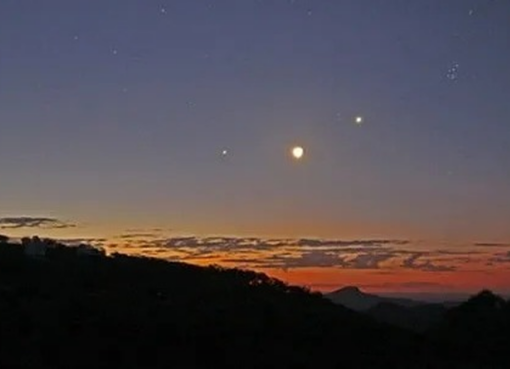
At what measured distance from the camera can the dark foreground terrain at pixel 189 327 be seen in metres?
23.1

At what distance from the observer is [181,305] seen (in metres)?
30.1

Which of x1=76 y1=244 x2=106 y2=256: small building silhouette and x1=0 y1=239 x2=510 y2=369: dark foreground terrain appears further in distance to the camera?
x1=76 y1=244 x2=106 y2=256: small building silhouette

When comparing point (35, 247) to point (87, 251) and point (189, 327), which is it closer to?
point (87, 251)

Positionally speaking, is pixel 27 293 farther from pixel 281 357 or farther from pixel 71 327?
pixel 281 357

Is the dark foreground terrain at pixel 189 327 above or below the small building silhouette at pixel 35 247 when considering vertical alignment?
below

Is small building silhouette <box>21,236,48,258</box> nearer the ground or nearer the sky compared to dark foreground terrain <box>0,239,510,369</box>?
nearer the sky

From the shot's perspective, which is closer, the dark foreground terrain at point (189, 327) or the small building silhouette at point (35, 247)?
the dark foreground terrain at point (189, 327)

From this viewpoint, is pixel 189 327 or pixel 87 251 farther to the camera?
pixel 87 251

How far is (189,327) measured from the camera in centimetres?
2650

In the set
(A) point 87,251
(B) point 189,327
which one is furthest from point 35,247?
(B) point 189,327

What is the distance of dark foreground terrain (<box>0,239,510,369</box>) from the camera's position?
23094mm

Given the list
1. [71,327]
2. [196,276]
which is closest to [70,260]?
[196,276]

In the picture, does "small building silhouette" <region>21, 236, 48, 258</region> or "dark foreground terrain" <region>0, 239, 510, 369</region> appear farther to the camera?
"small building silhouette" <region>21, 236, 48, 258</region>

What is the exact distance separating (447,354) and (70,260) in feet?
57.8
